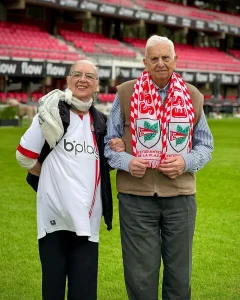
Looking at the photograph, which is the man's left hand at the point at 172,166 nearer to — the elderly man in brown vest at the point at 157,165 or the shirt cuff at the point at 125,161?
the elderly man in brown vest at the point at 157,165

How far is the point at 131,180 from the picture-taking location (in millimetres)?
4441

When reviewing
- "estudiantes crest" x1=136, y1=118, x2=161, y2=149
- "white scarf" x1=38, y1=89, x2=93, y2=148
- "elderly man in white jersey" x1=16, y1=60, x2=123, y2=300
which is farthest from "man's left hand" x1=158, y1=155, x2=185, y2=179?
"white scarf" x1=38, y1=89, x2=93, y2=148

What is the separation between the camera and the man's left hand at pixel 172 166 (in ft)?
14.0

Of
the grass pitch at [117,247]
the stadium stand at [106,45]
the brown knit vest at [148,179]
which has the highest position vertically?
the brown knit vest at [148,179]

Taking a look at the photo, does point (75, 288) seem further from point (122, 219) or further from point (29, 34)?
point (29, 34)

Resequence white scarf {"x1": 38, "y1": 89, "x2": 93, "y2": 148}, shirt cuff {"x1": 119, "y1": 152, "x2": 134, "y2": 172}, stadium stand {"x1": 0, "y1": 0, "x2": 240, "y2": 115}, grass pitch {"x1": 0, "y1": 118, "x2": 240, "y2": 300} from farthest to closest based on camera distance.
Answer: stadium stand {"x1": 0, "y1": 0, "x2": 240, "y2": 115}
grass pitch {"x1": 0, "y1": 118, "x2": 240, "y2": 300}
shirt cuff {"x1": 119, "y1": 152, "x2": 134, "y2": 172}
white scarf {"x1": 38, "y1": 89, "x2": 93, "y2": 148}

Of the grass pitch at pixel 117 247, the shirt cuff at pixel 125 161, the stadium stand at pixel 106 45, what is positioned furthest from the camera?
the stadium stand at pixel 106 45

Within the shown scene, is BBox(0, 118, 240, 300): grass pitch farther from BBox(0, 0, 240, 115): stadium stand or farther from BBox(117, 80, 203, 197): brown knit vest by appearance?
BBox(0, 0, 240, 115): stadium stand

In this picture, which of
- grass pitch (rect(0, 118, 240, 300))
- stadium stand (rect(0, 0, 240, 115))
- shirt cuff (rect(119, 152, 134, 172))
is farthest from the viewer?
stadium stand (rect(0, 0, 240, 115))

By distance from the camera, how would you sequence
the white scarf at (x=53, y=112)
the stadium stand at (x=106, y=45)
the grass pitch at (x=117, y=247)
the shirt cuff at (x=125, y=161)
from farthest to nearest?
the stadium stand at (x=106, y=45) → the grass pitch at (x=117, y=247) → the shirt cuff at (x=125, y=161) → the white scarf at (x=53, y=112)

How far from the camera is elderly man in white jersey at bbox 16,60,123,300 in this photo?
14.1ft

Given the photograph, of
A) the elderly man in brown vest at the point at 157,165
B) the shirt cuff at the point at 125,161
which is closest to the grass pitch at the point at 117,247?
the elderly man in brown vest at the point at 157,165

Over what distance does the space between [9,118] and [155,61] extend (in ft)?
81.4

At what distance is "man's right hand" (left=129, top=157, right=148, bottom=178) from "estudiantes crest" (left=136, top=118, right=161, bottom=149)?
0.11 meters
